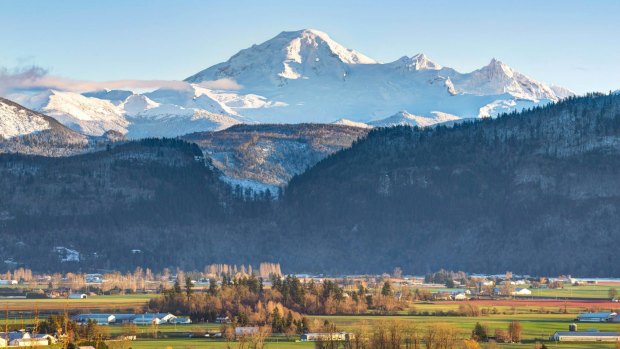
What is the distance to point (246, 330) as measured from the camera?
595 feet

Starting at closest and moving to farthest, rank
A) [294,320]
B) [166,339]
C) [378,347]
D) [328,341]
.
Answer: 1. [378,347]
2. [328,341]
3. [166,339]
4. [294,320]

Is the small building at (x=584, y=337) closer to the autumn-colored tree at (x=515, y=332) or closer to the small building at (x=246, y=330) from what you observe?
the autumn-colored tree at (x=515, y=332)

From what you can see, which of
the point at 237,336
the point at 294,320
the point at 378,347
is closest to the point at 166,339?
the point at 237,336

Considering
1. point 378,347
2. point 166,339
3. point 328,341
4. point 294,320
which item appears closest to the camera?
point 378,347

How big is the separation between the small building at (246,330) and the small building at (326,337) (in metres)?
5.02

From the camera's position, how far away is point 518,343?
17000 centimetres

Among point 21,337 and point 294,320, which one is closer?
point 21,337

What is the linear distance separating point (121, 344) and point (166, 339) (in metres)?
16.4

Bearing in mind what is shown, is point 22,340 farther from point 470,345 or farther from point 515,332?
point 515,332

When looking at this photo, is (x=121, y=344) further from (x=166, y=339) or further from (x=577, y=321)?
(x=577, y=321)

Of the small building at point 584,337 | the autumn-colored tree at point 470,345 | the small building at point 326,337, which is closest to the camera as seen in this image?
the autumn-colored tree at point 470,345

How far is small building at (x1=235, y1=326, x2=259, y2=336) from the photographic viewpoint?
178 metres

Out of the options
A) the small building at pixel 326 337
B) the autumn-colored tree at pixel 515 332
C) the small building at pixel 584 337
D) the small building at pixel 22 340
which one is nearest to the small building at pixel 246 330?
the small building at pixel 326 337

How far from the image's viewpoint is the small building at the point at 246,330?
177750mm
